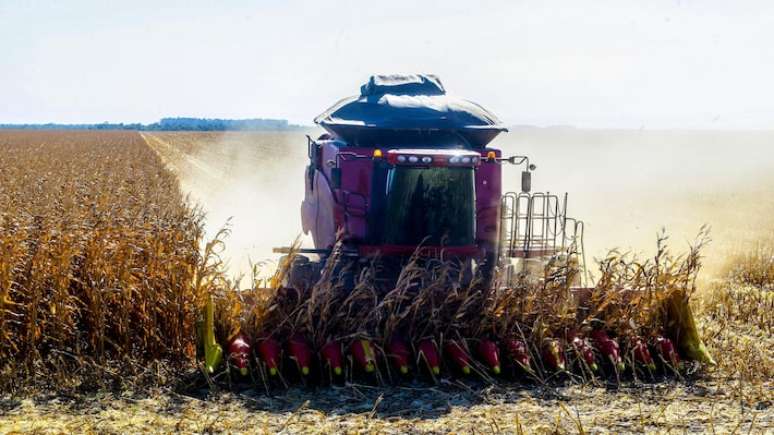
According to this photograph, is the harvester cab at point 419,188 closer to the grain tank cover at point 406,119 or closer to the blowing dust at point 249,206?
the grain tank cover at point 406,119

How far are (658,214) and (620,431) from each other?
16.4 m

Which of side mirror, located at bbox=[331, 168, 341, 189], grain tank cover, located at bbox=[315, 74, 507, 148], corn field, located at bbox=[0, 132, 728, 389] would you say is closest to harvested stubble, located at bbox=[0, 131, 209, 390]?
corn field, located at bbox=[0, 132, 728, 389]

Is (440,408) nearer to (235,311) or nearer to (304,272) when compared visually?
(235,311)

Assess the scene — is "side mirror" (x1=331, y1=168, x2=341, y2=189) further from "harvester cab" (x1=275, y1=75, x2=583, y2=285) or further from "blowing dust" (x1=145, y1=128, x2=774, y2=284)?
"blowing dust" (x1=145, y1=128, x2=774, y2=284)

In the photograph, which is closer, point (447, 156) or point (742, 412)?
point (742, 412)

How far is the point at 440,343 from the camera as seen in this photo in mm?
6945

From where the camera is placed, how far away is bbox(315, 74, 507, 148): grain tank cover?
8.73 m

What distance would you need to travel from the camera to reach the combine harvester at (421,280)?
686 cm

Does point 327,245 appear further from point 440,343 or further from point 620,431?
point 620,431

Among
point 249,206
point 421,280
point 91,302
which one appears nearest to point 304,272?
point 421,280

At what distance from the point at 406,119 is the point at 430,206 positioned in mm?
1302

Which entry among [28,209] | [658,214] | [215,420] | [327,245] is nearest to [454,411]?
[215,420]

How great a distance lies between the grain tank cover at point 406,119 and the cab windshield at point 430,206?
1029mm

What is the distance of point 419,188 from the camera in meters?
7.76
